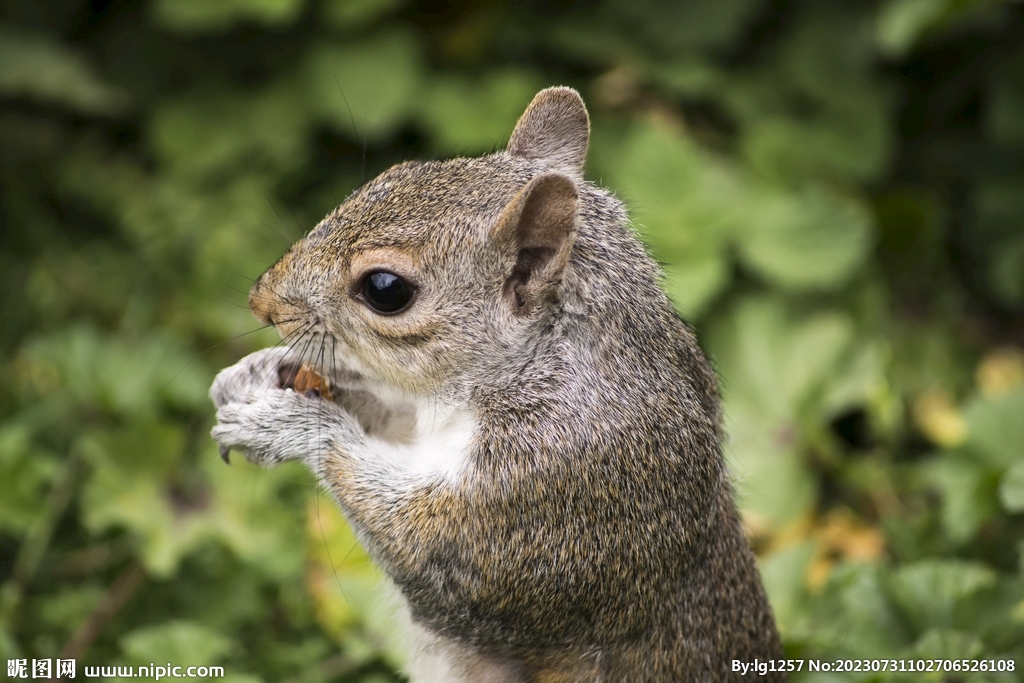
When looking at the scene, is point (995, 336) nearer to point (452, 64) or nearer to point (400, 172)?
point (452, 64)

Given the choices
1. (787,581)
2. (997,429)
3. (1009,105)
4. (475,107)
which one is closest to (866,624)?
(787,581)

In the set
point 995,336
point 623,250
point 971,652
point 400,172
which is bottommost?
point 971,652

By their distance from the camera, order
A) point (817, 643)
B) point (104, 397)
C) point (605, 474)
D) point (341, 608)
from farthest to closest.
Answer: point (104, 397)
point (341, 608)
point (817, 643)
point (605, 474)

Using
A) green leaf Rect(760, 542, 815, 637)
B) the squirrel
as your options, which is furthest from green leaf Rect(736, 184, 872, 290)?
the squirrel

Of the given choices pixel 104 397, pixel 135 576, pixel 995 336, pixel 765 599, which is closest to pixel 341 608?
pixel 135 576

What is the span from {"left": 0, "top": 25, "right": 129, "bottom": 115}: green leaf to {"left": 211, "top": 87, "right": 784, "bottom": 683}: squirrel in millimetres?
2597

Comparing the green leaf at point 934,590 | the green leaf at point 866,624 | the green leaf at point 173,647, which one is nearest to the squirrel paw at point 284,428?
the green leaf at point 173,647

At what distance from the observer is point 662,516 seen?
2135mm

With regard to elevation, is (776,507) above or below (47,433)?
below

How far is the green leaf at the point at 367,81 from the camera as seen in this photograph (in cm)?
453

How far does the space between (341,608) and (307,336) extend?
4.04 feet

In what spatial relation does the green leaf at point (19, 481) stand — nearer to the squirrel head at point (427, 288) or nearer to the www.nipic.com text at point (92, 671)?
the www.nipic.com text at point (92, 671)

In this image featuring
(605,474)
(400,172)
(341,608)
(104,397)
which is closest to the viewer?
(605,474)

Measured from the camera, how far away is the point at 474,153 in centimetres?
376
